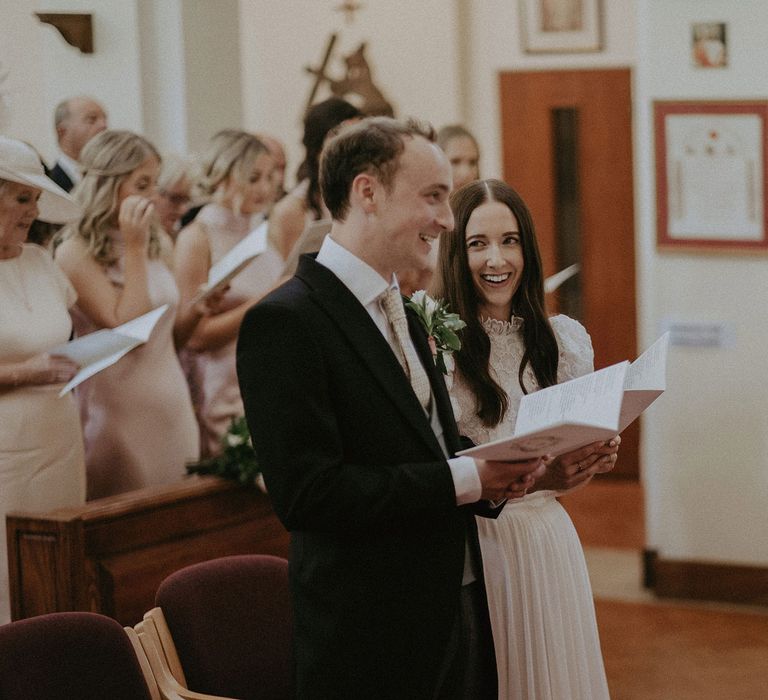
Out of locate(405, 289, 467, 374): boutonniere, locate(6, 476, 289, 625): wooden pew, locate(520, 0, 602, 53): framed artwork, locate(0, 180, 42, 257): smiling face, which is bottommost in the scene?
locate(6, 476, 289, 625): wooden pew

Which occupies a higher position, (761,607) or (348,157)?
(348,157)

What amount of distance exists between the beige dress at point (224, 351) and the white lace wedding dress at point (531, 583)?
1.99m

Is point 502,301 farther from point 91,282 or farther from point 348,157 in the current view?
point 91,282

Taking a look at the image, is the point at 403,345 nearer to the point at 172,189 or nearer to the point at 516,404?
the point at 516,404

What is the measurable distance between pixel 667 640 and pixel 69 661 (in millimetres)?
3237

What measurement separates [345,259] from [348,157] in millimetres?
175

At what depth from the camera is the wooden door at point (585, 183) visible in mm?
7977

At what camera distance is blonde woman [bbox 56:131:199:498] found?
402 centimetres

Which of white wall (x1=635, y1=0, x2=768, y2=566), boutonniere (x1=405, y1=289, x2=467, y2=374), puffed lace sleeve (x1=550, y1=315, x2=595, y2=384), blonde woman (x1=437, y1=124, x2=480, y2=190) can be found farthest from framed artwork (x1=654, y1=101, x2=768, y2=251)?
boutonniere (x1=405, y1=289, x2=467, y2=374)

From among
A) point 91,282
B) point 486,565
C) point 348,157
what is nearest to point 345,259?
point 348,157

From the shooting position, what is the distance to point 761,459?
5441mm

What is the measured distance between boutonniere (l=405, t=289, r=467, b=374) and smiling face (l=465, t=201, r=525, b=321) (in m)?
0.34

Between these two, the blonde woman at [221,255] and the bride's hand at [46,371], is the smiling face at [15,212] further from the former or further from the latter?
the blonde woman at [221,255]

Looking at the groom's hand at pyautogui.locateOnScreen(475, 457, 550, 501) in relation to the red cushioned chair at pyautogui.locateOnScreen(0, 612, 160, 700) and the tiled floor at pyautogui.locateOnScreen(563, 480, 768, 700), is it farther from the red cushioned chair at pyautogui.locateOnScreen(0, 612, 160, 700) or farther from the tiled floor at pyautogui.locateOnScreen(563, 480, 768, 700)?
the tiled floor at pyautogui.locateOnScreen(563, 480, 768, 700)
